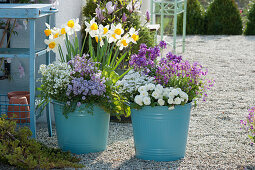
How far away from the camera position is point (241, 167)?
2.74 meters

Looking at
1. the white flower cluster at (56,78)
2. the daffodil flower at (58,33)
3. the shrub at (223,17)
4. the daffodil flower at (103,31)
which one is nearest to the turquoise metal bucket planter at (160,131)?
the white flower cluster at (56,78)

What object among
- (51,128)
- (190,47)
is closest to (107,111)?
(51,128)

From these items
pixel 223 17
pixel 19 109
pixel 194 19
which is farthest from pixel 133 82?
pixel 223 17

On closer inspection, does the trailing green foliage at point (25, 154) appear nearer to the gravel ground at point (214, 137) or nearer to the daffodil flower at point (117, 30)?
the gravel ground at point (214, 137)

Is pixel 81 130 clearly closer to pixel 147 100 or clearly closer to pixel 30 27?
pixel 147 100

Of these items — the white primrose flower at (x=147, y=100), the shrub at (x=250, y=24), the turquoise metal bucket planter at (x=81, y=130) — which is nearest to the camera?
the white primrose flower at (x=147, y=100)

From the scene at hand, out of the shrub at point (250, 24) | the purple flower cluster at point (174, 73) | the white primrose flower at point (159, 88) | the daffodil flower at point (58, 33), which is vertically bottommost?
the white primrose flower at point (159, 88)

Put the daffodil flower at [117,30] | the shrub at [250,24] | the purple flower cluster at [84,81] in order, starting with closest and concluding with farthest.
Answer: the purple flower cluster at [84,81]
the daffodil flower at [117,30]
the shrub at [250,24]

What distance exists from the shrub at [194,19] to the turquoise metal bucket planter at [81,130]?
7137mm

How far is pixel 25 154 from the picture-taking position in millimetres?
2551

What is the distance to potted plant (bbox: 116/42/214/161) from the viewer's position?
2.70 meters

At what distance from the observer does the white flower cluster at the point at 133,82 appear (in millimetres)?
2818

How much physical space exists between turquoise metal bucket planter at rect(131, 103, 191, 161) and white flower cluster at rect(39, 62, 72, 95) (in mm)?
505

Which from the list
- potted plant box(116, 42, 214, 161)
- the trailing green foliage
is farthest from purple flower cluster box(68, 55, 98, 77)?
the trailing green foliage
